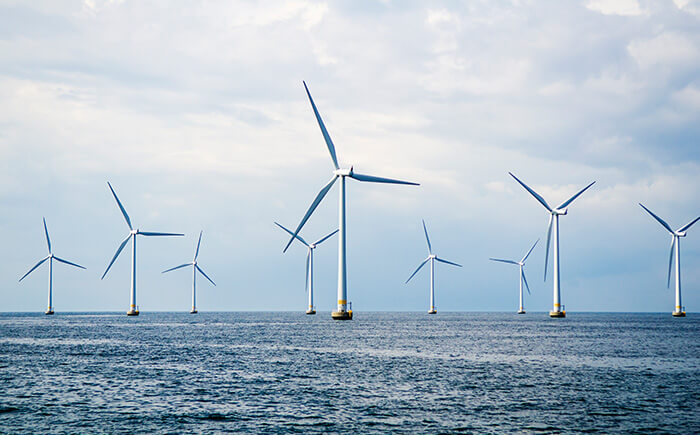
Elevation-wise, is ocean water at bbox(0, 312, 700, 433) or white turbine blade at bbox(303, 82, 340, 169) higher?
white turbine blade at bbox(303, 82, 340, 169)

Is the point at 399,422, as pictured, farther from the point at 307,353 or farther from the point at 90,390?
the point at 307,353

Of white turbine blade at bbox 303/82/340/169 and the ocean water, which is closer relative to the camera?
the ocean water

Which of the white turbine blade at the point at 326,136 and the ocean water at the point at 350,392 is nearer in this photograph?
the ocean water at the point at 350,392

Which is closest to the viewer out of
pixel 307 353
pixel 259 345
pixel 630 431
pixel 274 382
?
pixel 630 431

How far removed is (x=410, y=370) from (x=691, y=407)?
2247cm

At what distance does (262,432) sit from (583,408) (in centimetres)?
1650

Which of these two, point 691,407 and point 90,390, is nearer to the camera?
point 691,407

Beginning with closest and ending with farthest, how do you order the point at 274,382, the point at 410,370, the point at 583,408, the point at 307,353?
the point at 583,408 → the point at 274,382 → the point at 410,370 → the point at 307,353

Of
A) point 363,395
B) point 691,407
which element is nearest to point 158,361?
point 363,395

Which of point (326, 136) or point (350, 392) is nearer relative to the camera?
point (350, 392)

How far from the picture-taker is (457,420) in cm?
3375

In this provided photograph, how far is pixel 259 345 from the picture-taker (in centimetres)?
8769

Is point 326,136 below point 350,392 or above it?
above

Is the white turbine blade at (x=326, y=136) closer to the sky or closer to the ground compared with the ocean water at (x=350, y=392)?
closer to the sky
